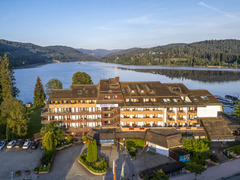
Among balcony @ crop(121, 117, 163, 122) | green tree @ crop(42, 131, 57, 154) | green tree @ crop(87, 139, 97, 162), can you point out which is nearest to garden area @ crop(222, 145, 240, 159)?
balcony @ crop(121, 117, 163, 122)

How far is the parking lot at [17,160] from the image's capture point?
39.2 meters

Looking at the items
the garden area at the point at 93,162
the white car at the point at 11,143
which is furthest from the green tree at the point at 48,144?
the white car at the point at 11,143

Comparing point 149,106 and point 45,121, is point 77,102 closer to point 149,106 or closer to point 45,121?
point 45,121

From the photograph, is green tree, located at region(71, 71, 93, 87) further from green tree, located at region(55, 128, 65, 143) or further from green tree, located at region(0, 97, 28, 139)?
green tree, located at region(55, 128, 65, 143)

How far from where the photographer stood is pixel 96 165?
39.9 m

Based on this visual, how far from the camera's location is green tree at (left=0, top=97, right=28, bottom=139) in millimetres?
53000

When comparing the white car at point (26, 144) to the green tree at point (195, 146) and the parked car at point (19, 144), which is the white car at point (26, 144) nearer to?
the parked car at point (19, 144)

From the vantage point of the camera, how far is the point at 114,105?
2168 inches

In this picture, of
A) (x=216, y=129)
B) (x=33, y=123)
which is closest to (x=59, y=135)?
(x=33, y=123)

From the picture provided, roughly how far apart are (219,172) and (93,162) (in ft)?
78.6

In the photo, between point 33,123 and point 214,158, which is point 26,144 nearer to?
point 33,123

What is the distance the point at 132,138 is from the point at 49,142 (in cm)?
1886

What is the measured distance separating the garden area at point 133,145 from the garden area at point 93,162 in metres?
6.90

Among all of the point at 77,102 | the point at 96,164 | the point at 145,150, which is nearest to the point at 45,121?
the point at 77,102
